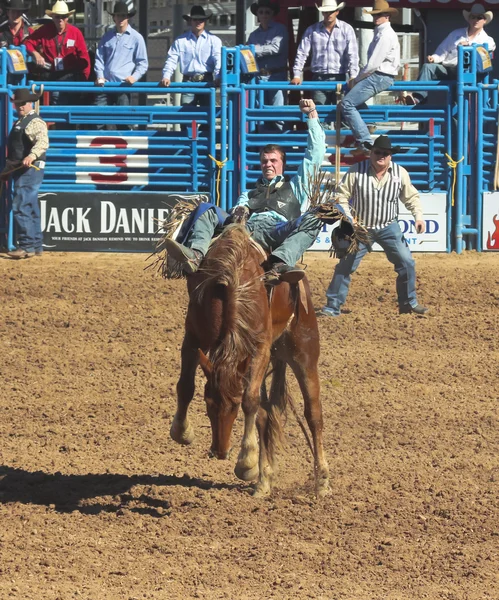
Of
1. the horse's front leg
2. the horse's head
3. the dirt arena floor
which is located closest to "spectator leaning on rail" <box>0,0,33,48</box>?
the dirt arena floor

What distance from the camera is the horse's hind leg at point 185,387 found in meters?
6.51

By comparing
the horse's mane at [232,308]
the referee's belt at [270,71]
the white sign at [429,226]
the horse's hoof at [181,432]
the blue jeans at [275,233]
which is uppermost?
the referee's belt at [270,71]

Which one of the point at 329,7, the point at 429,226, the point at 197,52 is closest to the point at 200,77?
the point at 197,52

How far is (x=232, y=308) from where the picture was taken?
5.97 m

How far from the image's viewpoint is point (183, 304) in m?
12.1

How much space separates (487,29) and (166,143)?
530cm

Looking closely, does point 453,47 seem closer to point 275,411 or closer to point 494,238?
point 494,238

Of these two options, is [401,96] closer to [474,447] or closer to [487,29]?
[487,29]

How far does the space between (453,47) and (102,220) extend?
5076 millimetres

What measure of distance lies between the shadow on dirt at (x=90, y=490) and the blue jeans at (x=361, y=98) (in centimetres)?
707

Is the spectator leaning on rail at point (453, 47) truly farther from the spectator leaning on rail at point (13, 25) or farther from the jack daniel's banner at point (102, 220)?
the spectator leaning on rail at point (13, 25)

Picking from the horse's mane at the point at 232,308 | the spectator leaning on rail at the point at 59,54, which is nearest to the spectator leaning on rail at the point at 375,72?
the spectator leaning on rail at the point at 59,54

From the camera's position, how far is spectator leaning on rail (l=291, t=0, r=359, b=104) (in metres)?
13.8

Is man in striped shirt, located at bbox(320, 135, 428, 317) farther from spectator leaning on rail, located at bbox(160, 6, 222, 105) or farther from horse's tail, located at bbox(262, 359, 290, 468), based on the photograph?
horse's tail, located at bbox(262, 359, 290, 468)
